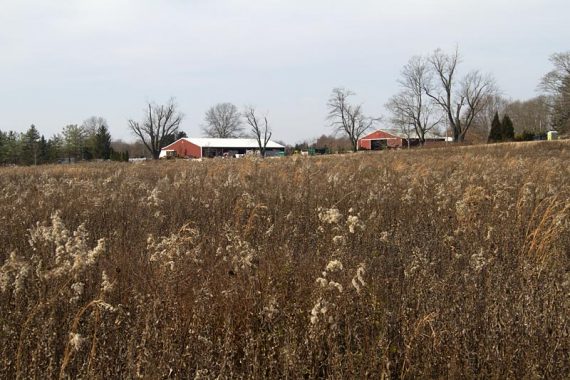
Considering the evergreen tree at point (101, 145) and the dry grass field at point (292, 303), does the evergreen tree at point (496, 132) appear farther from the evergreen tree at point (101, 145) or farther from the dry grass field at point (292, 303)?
the evergreen tree at point (101, 145)

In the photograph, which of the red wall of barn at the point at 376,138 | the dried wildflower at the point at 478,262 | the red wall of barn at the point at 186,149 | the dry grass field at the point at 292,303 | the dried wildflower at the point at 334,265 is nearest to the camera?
the dry grass field at the point at 292,303

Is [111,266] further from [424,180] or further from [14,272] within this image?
[424,180]

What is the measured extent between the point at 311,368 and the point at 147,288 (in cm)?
147

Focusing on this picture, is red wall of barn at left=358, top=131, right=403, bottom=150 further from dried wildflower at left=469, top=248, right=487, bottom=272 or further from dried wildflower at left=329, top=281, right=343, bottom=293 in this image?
dried wildflower at left=329, top=281, right=343, bottom=293

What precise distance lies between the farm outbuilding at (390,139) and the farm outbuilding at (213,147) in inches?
696

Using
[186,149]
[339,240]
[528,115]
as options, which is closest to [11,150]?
[186,149]

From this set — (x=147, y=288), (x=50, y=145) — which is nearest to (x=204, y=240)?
(x=147, y=288)

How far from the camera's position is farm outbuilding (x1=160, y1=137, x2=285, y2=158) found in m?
88.2

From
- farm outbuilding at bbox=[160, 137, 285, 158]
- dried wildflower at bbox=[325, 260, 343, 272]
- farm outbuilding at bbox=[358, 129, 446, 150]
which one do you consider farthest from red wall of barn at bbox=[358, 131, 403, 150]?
dried wildflower at bbox=[325, 260, 343, 272]

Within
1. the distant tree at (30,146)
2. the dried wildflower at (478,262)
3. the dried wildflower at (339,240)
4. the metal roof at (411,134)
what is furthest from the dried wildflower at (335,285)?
the metal roof at (411,134)

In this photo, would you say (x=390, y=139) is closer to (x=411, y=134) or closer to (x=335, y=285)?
(x=411, y=134)

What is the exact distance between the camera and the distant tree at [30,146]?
71.2 meters

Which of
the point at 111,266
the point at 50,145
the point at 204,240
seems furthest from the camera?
the point at 50,145

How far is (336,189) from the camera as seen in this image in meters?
8.17
